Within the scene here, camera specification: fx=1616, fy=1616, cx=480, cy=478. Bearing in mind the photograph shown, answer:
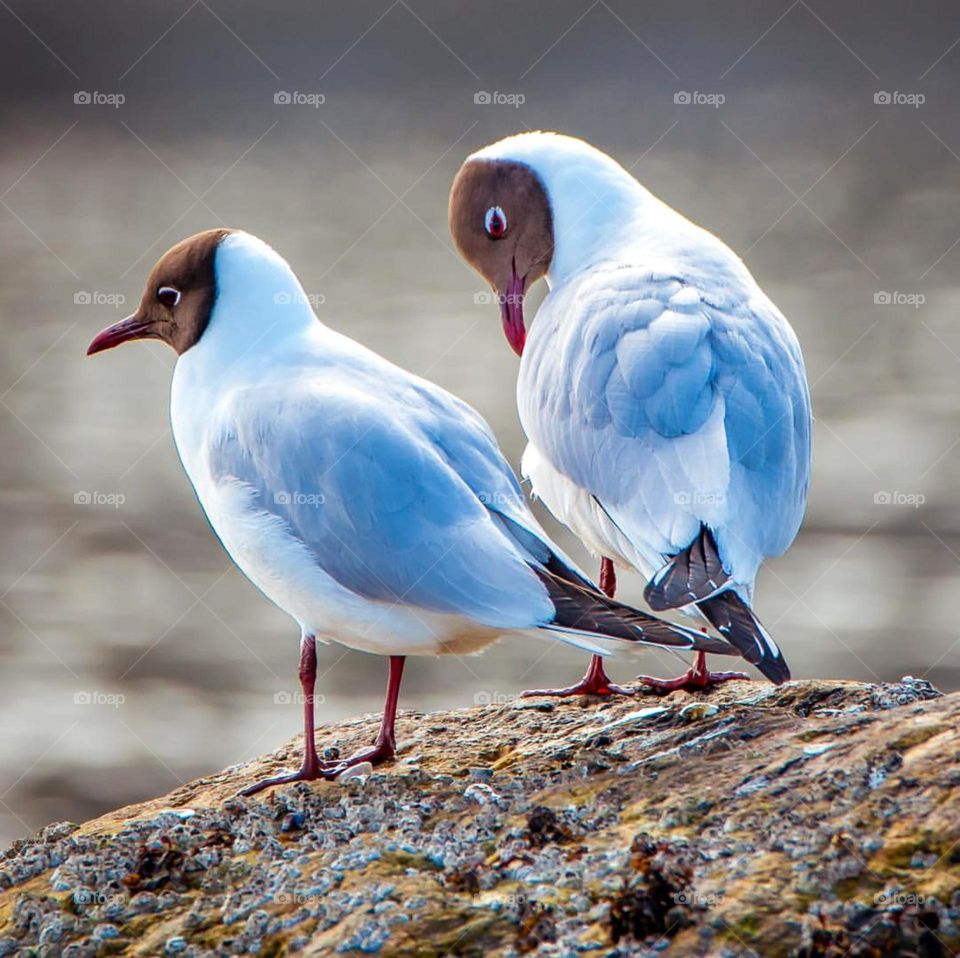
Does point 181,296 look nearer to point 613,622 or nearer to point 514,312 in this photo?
point 514,312

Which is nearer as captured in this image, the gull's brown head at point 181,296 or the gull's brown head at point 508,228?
the gull's brown head at point 181,296

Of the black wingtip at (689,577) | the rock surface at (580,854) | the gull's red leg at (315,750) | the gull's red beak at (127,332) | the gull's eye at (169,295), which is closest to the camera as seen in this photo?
the rock surface at (580,854)

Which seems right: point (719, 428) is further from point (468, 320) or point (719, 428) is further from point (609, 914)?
point (468, 320)

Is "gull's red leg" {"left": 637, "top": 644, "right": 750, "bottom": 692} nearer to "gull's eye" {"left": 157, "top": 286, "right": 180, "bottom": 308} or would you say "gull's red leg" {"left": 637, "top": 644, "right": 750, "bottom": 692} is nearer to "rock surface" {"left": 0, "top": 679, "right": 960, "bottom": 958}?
"rock surface" {"left": 0, "top": 679, "right": 960, "bottom": 958}

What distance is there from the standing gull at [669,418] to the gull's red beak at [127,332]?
1.56m

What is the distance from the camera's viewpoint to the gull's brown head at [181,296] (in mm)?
6301

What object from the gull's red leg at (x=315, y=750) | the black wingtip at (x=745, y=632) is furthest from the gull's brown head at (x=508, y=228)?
the black wingtip at (x=745, y=632)

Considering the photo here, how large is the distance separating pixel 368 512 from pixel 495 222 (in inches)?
87.7

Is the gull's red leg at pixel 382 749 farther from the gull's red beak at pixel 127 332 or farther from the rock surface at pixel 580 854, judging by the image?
the gull's red beak at pixel 127 332

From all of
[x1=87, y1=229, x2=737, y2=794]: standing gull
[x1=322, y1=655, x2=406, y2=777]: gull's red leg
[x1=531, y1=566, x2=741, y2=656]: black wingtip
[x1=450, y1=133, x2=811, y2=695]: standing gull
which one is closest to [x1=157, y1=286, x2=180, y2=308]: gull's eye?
[x1=87, y1=229, x2=737, y2=794]: standing gull

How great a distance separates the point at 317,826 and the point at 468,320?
10.6 m

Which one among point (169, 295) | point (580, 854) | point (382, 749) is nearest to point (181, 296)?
point (169, 295)

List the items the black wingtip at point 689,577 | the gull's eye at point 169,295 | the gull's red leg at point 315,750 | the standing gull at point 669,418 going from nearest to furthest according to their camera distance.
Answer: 1. the black wingtip at point 689,577
2. the standing gull at point 669,418
3. the gull's red leg at point 315,750
4. the gull's eye at point 169,295

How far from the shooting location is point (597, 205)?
6852mm
